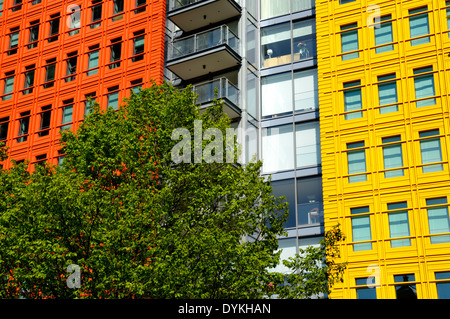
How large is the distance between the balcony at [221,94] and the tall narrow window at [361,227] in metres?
8.37

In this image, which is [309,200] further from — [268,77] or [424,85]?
[268,77]

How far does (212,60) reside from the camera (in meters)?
34.9

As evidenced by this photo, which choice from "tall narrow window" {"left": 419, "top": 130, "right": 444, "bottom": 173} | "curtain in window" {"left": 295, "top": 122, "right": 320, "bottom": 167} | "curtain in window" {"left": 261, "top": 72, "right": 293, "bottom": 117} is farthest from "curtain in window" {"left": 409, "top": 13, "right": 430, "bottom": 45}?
"curtain in window" {"left": 261, "top": 72, "right": 293, "bottom": 117}

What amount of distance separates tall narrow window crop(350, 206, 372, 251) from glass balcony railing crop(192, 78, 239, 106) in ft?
29.6

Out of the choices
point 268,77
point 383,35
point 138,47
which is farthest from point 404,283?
point 138,47

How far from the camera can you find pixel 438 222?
26922mm

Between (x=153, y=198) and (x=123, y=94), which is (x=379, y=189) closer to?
(x=153, y=198)

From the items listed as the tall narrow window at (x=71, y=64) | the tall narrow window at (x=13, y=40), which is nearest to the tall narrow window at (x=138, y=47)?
the tall narrow window at (x=71, y=64)

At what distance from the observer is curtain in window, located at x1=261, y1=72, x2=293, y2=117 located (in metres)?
34.1

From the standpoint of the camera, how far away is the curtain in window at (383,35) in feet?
102

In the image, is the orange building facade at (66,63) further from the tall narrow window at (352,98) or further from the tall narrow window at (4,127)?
the tall narrow window at (352,98)

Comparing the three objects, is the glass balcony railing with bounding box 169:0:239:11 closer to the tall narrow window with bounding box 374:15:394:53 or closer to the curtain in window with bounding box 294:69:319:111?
the curtain in window with bounding box 294:69:319:111
